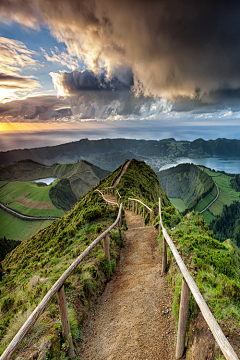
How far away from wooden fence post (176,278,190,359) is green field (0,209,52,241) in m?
112

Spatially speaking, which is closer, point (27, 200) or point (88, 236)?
point (88, 236)

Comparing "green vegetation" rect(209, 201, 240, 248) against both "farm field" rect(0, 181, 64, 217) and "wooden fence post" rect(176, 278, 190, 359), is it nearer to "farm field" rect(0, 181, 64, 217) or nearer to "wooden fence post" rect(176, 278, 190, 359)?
"farm field" rect(0, 181, 64, 217)

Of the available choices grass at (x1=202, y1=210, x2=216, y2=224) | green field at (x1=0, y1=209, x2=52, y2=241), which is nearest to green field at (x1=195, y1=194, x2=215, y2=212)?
grass at (x1=202, y1=210, x2=216, y2=224)

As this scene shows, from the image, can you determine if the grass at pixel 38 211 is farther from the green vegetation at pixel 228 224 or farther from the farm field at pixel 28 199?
the green vegetation at pixel 228 224

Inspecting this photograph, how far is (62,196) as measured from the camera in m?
166

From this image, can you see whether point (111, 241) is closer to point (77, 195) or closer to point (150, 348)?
point (150, 348)

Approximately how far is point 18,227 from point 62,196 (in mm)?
57629

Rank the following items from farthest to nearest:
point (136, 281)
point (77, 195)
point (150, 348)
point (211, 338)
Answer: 1. point (77, 195)
2. point (136, 281)
3. point (150, 348)
4. point (211, 338)

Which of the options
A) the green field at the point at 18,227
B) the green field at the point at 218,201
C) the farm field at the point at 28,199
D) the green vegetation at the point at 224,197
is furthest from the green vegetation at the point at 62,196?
the green vegetation at the point at 224,197

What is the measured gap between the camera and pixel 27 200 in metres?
144

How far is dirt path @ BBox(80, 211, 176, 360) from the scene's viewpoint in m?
4.31

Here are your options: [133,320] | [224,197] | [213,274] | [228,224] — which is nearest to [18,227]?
[133,320]

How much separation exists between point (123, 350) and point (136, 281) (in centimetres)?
257

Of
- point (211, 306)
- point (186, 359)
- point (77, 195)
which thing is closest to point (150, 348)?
point (186, 359)
